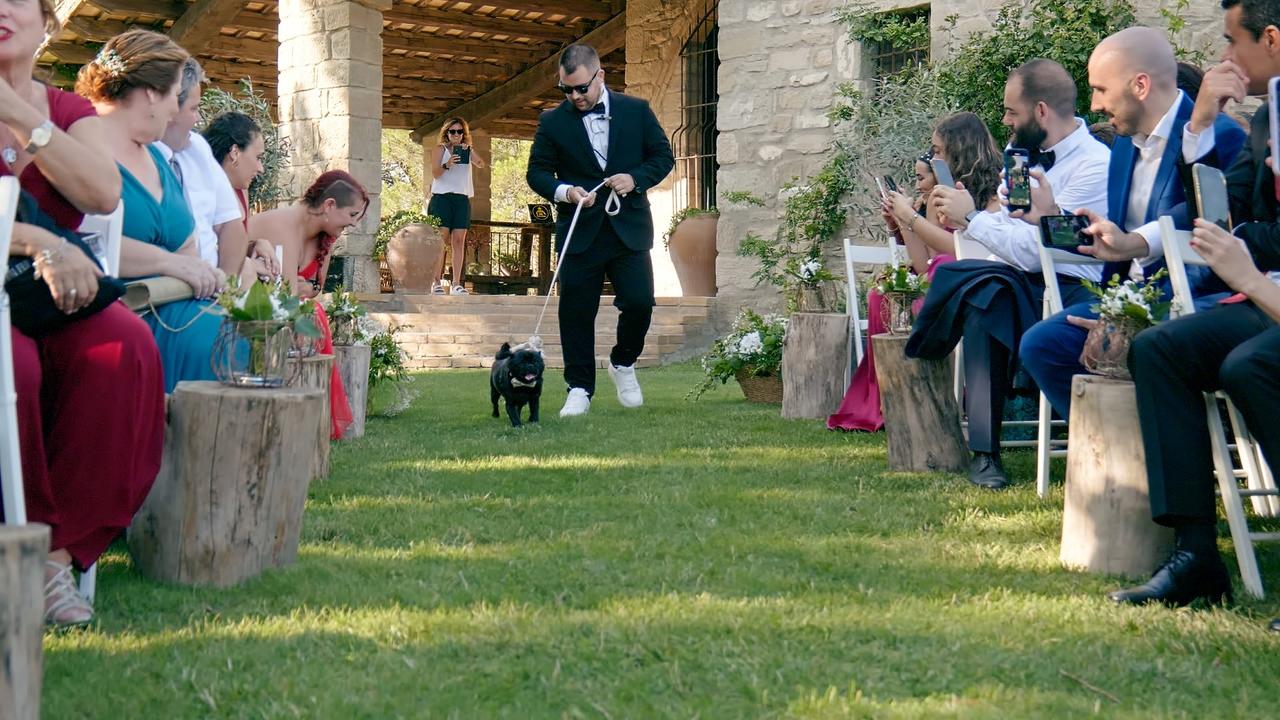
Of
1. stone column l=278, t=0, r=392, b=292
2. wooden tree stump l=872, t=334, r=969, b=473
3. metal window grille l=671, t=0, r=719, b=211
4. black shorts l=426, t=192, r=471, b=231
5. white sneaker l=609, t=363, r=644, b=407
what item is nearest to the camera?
wooden tree stump l=872, t=334, r=969, b=473

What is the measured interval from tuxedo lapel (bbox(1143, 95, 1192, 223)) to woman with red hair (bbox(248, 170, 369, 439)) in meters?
3.09

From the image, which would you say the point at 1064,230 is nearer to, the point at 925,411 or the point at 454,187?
the point at 925,411

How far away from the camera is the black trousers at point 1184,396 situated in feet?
9.43

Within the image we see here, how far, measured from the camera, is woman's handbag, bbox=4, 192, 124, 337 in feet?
8.67

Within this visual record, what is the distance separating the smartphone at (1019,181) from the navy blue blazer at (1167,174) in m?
0.30

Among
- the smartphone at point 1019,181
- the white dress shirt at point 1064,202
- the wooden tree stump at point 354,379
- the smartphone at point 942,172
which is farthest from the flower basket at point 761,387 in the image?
the smartphone at point 1019,181

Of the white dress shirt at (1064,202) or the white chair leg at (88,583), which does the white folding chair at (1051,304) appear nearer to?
the white dress shirt at (1064,202)

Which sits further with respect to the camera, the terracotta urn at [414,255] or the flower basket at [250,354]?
the terracotta urn at [414,255]

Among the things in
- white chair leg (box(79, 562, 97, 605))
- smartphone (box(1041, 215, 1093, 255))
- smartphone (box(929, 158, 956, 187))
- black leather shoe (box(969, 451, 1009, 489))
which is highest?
smartphone (box(929, 158, 956, 187))

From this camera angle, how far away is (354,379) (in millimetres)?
5914

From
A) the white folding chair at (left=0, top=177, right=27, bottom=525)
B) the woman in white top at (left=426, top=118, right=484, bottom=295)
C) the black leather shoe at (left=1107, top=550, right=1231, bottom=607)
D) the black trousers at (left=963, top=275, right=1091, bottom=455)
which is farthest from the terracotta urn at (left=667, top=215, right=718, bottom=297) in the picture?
the white folding chair at (left=0, top=177, right=27, bottom=525)

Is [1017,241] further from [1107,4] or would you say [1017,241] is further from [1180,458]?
[1107,4]

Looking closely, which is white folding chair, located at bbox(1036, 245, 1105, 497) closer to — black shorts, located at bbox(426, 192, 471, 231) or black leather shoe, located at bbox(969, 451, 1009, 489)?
black leather shoe, located at bbox(969, 451, 1009, 489)

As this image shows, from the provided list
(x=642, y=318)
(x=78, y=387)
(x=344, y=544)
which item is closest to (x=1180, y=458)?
(x=344, y=544)
